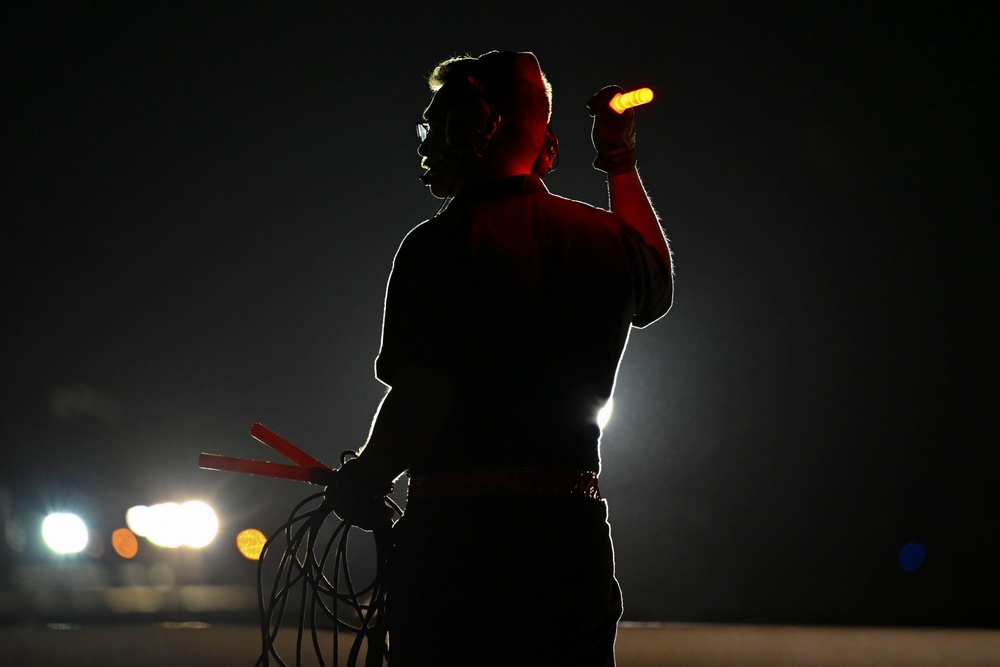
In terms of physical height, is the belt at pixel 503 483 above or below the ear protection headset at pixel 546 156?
below

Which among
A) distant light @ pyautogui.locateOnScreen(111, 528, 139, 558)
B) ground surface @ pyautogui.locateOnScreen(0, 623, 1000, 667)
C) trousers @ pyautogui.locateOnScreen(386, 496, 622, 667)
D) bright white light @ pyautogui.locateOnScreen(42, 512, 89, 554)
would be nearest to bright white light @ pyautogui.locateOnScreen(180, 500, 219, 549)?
distant light @ pyautogui.locateOnScreen(111, 528, 139, 558)

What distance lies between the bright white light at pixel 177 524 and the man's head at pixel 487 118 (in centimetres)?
612

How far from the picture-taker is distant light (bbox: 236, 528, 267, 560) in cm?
708

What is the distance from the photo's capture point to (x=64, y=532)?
A: 24.4ft

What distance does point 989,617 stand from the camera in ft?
21.2

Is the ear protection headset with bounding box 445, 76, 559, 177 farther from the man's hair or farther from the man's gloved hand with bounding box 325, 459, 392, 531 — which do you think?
the man's gloved hand with bounding box 325, 459, 392, 531

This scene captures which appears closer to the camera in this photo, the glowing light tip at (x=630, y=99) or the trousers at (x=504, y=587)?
the trousers at (x=504, y=587)

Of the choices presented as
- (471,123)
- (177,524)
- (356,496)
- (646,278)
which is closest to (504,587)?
(356,496)

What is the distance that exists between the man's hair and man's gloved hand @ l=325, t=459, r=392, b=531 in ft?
1.47

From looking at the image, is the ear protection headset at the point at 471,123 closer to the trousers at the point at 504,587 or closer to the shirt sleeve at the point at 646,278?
the shirt sleeve at the point at 646,278

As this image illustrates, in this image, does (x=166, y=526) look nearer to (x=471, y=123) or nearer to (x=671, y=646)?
(x=671, y=646)

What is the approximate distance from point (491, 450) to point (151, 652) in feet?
12.2

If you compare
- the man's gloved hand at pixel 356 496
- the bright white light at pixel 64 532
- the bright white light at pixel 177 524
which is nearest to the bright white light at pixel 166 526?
the bright white light at pixel 177 524

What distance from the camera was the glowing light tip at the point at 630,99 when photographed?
1305mm
